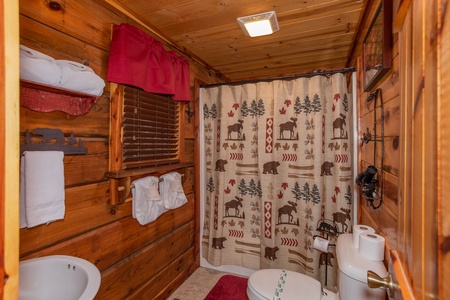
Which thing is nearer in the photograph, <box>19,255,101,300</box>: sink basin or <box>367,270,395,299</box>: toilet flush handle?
<box>367,270,395,299</box>: toilet flush handle

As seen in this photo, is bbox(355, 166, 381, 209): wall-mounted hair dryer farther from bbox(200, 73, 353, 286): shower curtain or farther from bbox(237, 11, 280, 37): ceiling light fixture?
bbox(237, 11, 280, 37): ceiling light fixture

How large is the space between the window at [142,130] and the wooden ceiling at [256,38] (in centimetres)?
60

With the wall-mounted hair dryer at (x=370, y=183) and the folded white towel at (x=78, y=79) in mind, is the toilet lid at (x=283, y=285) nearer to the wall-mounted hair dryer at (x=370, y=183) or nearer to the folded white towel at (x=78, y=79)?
the wall-mounted hair dryer at (x=370, y=183)

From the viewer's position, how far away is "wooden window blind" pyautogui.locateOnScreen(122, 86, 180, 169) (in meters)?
1.72

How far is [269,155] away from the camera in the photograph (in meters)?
2.37

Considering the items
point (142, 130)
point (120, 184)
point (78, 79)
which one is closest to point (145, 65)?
point (142, 130)

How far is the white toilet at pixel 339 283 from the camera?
1079mm

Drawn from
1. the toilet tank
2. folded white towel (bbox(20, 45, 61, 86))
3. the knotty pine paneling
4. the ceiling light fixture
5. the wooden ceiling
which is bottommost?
the knotty pine paneling

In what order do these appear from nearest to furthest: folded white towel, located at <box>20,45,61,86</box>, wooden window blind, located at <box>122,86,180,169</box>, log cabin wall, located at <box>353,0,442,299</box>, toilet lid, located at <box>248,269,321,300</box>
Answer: log cabin wall, located at <box>353,0,442,299</box>, folded white towel, located at <box>20,45,61,86</box>, toilet lid, located at <box>248,269,321,300</box>, wooden window blind, located at <box>122,86,180,169</box>

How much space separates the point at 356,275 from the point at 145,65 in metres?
1.87

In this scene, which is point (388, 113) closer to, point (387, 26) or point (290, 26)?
point (387, 26)

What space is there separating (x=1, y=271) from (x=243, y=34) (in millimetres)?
2195

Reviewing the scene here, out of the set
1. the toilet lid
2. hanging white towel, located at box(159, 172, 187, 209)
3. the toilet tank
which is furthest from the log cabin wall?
hanging white towel, located at box(159, 172, 187, 209)

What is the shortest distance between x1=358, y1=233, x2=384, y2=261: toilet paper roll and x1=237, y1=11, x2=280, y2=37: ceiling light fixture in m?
1.61
